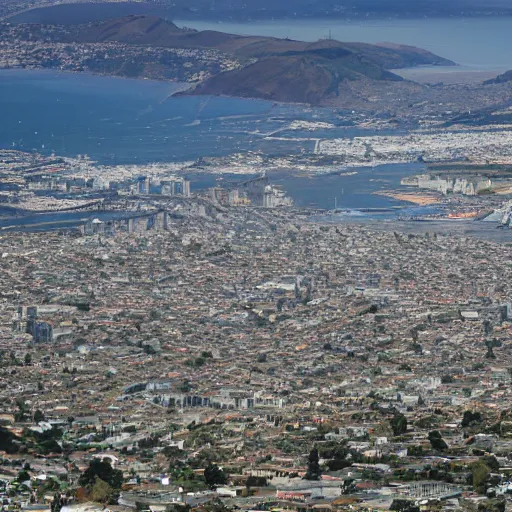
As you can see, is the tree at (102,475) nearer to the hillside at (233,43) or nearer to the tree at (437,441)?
the tree at (437,441)

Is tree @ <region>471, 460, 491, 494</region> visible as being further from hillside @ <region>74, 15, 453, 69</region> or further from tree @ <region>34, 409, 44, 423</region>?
hillside @ <region>74, 15, 453, 69</region>

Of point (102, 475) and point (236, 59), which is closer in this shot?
point (102, 475)

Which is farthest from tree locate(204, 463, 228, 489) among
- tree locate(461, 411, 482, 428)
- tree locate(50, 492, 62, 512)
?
tree locate(461, 411, 482, 428)

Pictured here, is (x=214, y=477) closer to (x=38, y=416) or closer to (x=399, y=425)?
(x=399, y=425)

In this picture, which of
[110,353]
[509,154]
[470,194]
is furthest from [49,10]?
[110,353]

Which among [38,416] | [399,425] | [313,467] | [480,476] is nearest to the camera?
[480,476]

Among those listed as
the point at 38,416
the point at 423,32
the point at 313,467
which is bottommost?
the point at 38,416

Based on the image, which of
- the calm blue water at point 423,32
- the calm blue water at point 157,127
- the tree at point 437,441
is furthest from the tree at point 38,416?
the calm blue water at point 423,32

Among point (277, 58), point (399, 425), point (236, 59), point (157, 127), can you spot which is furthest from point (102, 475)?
point (236, 59)
